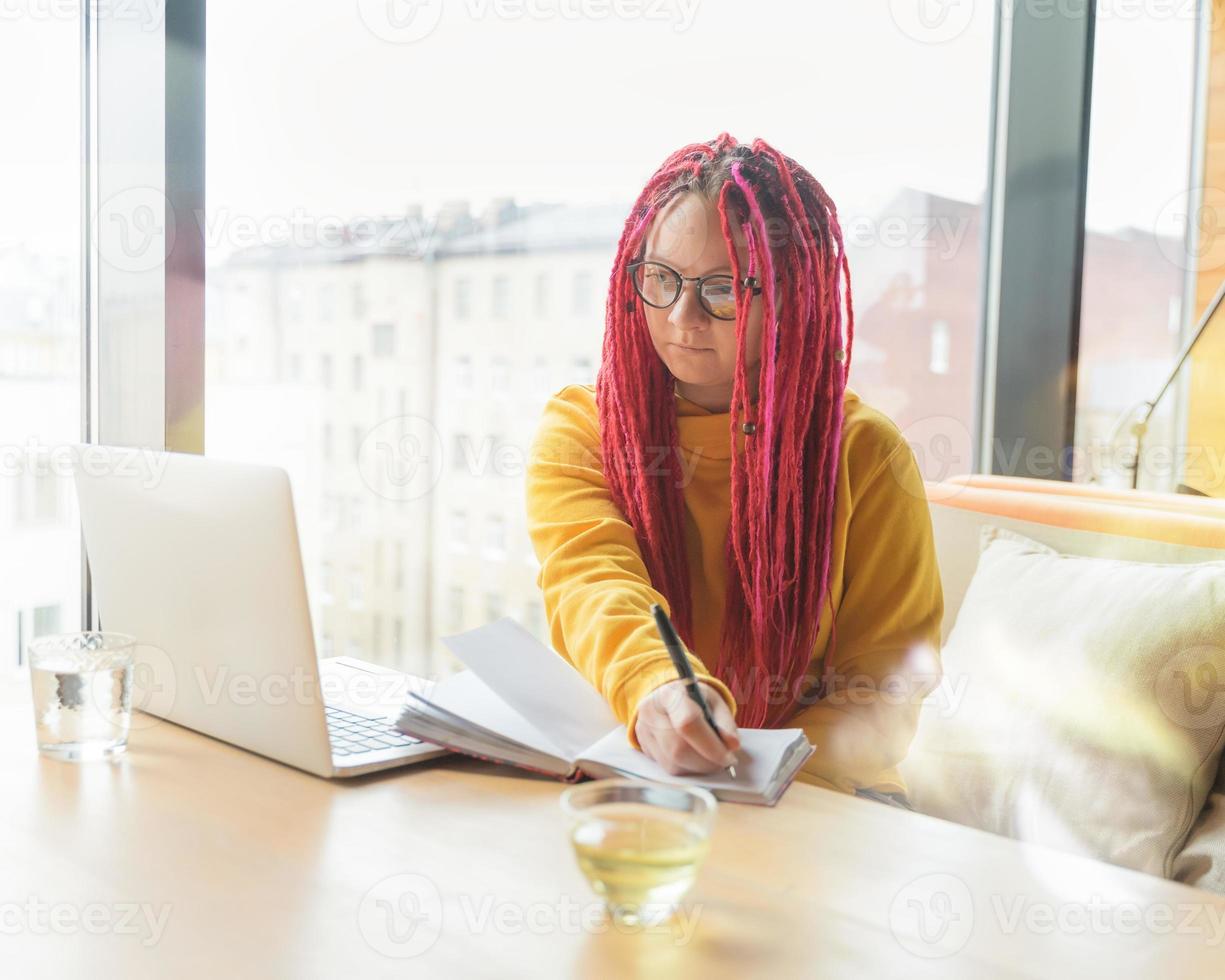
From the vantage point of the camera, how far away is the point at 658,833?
669 mm

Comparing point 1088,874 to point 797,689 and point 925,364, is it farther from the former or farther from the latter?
point 925,364

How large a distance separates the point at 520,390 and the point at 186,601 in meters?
2.13

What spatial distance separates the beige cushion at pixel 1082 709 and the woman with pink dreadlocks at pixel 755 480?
0.63 feet

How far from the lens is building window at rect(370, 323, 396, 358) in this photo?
3.16 meters

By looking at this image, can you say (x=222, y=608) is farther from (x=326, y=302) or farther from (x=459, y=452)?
(x=326, y=302)

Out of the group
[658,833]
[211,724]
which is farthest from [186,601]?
[658,833]

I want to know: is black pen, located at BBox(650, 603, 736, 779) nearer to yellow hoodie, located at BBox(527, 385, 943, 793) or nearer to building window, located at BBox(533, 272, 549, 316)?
yellow hoodie, located at BBox(527, 385, 943, 793)

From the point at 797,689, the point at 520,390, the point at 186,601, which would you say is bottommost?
the point at 797,689

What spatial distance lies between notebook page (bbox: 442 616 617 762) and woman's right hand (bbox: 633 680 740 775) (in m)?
0.07

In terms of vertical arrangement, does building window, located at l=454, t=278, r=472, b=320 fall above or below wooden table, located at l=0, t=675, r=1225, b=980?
above

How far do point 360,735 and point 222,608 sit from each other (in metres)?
0.17

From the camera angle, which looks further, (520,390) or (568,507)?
(520,390)

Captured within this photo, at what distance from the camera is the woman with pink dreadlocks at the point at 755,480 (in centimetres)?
120

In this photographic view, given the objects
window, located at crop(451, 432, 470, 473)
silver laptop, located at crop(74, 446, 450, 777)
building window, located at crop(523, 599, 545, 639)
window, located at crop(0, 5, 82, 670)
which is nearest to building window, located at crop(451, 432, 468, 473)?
window, located at crop(451, 432, 470, 473)
